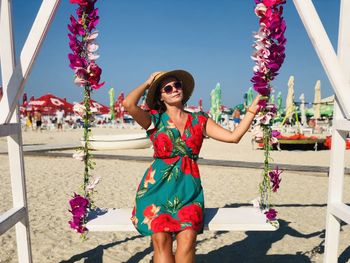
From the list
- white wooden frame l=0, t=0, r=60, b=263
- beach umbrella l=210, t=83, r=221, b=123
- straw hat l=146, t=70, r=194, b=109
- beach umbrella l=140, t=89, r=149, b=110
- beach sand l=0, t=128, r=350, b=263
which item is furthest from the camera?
beach umbrella l=210, t=83, r=221, b=123

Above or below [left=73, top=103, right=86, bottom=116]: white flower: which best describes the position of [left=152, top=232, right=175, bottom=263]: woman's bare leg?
below

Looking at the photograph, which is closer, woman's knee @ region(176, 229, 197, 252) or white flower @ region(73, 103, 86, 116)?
woman's knee @ region(176, 229, 197, 252)

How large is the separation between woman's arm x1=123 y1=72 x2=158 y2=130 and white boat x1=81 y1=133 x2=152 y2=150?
1026 cm

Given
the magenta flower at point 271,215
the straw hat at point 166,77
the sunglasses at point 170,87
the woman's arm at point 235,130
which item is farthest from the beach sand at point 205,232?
the sunglasses at point 170,87

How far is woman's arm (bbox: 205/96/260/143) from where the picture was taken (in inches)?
94.3

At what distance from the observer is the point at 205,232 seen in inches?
161

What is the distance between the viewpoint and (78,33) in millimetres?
2348

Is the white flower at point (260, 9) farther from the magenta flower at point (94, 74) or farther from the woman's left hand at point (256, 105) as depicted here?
the magenta flower at point (94, 74)

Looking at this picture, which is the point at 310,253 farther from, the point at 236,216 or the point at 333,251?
the point at 236,216

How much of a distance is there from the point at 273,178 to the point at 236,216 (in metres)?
0.41

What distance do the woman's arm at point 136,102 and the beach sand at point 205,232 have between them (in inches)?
61.4

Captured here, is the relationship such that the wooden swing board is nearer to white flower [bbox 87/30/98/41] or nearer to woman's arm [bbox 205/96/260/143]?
woman's arm [bbox 205/96/260/143]

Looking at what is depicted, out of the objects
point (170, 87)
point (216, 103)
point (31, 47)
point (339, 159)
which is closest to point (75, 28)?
point (31, 47)

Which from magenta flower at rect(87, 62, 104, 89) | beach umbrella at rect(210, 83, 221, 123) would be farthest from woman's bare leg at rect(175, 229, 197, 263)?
beach umbrella at rect(210, 83, 221, 123)
